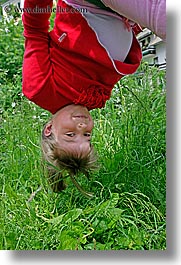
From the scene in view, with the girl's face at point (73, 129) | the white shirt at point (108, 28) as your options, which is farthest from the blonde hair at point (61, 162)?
the white shirt at point (108, 28)

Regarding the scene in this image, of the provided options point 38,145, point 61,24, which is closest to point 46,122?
point 38,145

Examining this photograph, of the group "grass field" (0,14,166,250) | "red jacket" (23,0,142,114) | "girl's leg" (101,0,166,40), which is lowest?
"grass field" (0,14,166,250)

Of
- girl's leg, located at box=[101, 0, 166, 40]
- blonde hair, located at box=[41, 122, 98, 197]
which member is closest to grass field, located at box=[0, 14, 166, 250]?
blonde hair, located at box=[41, 122, 98, 197]

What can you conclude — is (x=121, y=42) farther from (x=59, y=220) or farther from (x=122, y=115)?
(x=59, y=220)

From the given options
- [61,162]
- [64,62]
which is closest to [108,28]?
[64,62]

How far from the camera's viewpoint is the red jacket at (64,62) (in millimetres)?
983

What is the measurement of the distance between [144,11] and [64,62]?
0.19 m

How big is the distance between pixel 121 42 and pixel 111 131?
16 centimetres

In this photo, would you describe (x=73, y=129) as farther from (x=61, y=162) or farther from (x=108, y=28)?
(x=108, y=28)

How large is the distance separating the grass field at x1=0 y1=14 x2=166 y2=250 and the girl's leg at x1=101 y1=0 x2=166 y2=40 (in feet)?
0.46

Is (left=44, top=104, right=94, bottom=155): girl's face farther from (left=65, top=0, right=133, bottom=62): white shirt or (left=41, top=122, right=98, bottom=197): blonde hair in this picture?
(left=65, top=0, right=133, bottom=62): white shirt

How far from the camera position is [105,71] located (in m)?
1.00

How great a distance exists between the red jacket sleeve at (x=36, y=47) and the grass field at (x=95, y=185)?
0.03 meters

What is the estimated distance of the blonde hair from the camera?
3.40ft
